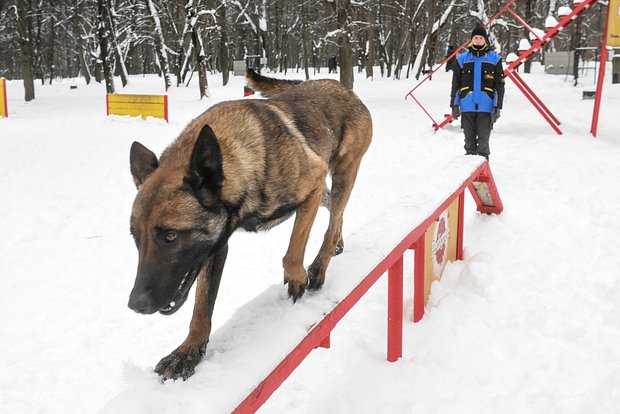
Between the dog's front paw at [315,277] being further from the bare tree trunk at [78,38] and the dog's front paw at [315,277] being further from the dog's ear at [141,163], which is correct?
the bare tree trunk at [78,38]

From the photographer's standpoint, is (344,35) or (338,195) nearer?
(338,195)

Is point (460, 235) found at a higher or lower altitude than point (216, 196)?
lower

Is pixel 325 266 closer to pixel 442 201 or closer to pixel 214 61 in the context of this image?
pixel 442 201

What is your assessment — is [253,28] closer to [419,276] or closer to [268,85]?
[268,85]

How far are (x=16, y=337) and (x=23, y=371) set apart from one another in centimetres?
54

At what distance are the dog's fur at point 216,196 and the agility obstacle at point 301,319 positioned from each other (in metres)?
0.12

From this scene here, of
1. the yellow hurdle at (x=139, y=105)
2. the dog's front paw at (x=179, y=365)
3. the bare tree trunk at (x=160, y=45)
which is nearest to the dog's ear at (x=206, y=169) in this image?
the dog's front paw at (x=179, y=365)

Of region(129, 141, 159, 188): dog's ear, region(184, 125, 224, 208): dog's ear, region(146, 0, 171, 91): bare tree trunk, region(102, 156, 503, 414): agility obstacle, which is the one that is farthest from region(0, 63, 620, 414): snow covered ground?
region(146, 0, 171, 91): bare tree trunk

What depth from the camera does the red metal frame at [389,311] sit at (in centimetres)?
196

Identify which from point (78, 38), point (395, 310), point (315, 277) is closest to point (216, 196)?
point (315, 277)

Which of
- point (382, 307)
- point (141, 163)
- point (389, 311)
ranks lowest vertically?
point (382, 307)

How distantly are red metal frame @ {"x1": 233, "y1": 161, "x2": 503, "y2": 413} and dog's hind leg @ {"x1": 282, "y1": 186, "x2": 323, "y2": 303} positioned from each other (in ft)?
0.81

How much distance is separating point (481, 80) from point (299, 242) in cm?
621

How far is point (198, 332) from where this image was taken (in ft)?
7.20
